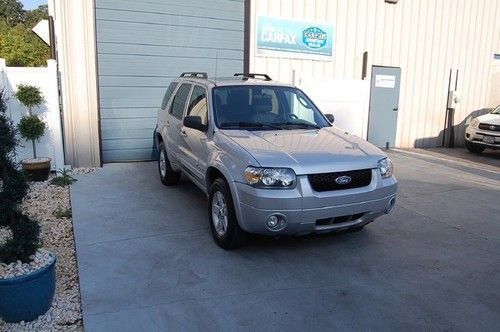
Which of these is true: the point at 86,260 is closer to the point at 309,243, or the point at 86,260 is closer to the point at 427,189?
the point at 309,243

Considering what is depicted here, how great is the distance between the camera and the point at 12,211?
3264mm

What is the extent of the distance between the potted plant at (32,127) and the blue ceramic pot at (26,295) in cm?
444

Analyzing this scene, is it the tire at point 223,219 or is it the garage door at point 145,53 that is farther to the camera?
the garage door at point 145,53

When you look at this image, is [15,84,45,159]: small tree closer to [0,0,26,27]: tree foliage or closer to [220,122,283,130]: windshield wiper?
[220,122,283,130]: windshield wiper

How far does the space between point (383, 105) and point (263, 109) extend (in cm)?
763

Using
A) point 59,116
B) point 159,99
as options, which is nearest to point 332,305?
point 59,116

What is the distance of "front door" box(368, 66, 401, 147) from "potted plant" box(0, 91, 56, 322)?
10.0 m

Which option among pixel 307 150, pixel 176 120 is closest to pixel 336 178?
pixel 307 150

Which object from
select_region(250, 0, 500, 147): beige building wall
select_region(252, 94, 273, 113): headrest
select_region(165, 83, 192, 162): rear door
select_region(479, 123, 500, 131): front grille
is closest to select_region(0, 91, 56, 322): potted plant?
select_region(252, 94, 273, 113): headrest

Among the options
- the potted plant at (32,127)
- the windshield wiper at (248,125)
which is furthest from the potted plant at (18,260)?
the potted plant at (32,127)

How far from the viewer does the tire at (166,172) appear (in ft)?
23.5

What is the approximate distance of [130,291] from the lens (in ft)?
12.5

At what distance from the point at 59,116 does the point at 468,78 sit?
38.4 ft

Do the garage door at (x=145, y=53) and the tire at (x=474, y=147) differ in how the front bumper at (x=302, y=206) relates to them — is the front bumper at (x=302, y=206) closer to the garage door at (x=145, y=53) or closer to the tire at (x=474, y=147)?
the garage door at (x=145, y=53)
